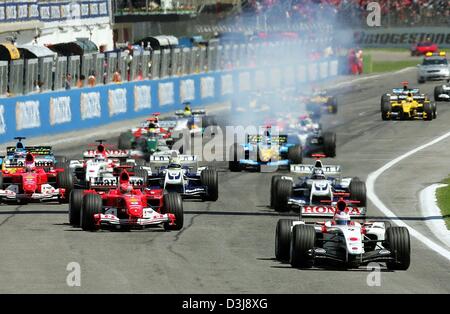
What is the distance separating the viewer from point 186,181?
2756 cm

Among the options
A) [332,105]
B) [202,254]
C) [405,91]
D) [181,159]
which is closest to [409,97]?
[405,91]

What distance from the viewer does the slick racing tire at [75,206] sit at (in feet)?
76.3

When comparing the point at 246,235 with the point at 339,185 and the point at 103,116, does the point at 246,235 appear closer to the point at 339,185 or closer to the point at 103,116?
the point at 339,185

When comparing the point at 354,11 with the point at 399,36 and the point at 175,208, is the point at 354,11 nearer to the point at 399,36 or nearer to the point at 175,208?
the point at 399,36

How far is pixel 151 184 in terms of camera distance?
27094 mm

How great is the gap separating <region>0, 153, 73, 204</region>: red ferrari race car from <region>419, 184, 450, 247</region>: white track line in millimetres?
7363

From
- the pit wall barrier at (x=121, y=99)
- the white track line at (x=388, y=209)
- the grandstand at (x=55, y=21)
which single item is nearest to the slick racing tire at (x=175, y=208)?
the white track line at (x=388, y=209)

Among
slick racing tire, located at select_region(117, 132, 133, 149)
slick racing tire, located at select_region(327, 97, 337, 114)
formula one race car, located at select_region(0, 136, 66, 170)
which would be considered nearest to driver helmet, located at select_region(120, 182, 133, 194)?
formula one race car, located at select_region(0, 136, 66, 170)

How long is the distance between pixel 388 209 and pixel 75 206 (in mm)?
7105

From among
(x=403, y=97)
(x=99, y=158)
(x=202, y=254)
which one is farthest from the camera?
(x=403, y=97)

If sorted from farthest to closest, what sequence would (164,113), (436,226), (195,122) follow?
1. (164,113)
2. (195,122)
3. (436,226)

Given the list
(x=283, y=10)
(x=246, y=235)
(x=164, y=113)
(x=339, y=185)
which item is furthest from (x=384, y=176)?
(x=283, y=10)

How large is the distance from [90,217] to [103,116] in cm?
2772

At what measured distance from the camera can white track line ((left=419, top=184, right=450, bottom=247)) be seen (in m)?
23.2
